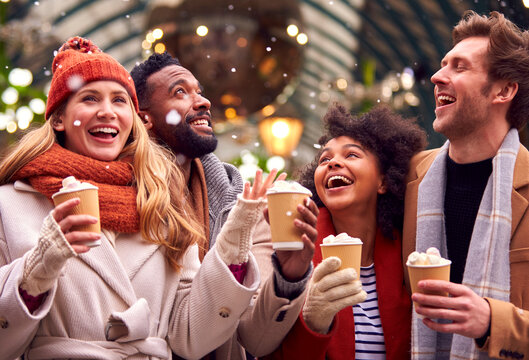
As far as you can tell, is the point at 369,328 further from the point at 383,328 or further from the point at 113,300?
the point at 113,300

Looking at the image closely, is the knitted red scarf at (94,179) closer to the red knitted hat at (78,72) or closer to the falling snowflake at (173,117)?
the red knitted hat at (78,72)

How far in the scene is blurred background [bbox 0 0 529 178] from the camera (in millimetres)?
6629

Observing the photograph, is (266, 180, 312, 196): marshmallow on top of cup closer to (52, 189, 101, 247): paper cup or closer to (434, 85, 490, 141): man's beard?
(52, 189, 101, 247): paper cup

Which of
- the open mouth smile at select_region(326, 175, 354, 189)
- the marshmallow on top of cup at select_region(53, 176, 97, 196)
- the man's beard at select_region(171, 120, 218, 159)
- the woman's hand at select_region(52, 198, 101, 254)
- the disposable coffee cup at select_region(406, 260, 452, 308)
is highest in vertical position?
the man's beard at select_region(171, 120, 218, 159)

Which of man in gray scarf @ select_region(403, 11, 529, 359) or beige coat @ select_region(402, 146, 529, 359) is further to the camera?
man in gray scarf @ select_region(403, 11, 529, 359)

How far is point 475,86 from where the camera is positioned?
312cm

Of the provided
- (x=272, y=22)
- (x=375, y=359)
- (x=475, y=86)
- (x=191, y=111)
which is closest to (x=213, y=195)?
(x=191, y=111)

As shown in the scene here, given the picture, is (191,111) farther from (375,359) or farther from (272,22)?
(272,22)

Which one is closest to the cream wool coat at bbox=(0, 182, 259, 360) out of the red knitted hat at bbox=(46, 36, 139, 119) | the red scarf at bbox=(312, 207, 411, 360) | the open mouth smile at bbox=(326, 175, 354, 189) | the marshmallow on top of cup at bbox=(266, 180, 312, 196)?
the marshmallow on top of cup at bbox=(266, 180, 312, 196)

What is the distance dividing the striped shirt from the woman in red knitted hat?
2.19ft

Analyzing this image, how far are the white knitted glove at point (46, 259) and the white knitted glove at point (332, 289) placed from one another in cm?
96

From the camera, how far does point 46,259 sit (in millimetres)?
2164

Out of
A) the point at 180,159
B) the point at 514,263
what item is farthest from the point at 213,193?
the point at 514,263

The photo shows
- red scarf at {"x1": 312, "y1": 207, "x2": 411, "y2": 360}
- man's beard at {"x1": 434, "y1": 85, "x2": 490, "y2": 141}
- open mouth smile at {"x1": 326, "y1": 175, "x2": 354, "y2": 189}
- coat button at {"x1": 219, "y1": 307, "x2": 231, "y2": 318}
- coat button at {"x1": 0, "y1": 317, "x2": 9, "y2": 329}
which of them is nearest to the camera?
coat button at {"x1": 0, "y1": 317, "x2": 9, "y2": 329}
